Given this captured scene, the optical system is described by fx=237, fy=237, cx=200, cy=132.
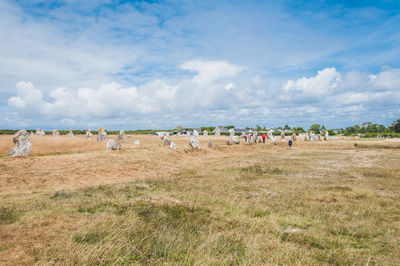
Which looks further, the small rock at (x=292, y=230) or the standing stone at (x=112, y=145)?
the standing stone at (x=112, y=145)

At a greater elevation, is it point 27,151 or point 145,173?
point 27,151

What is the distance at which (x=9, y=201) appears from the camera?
9.00 m

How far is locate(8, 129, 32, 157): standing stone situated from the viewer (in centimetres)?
1929

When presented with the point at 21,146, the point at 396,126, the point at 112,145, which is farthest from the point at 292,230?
the point at 396,126

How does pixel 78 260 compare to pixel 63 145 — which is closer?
pixel 78 260

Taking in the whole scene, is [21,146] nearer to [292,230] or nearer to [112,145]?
[112,145]

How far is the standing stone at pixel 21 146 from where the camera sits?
1929 centimetres

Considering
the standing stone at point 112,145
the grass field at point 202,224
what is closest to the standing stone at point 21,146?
the grass field at point 202,224

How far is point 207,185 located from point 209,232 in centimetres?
716

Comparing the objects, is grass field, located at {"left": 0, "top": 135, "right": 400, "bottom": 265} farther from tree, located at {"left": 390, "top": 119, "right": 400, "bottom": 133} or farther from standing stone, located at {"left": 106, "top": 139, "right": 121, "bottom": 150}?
tree, located at {"left": 390, "top": 119, "right": 400, "bottom": 133}

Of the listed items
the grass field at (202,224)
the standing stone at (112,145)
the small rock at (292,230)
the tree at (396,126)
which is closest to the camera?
the grass field at (202,224)

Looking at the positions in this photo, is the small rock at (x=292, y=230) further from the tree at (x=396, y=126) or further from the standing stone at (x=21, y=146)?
the tree at (x=396, y=126)

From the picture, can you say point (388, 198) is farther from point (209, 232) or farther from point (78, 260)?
point (78, 260)

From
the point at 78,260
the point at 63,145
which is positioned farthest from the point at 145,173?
the point at 63,145
